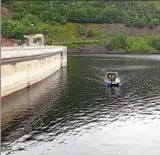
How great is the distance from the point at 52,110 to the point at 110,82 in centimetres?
3344

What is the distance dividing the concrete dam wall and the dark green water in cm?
233

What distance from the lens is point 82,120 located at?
5634 cm

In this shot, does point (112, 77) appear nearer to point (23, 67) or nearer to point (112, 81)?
point (112, 81)

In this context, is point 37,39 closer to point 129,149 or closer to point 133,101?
point 133,101

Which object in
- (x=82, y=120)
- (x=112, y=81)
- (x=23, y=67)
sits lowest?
(x=82, y=120)

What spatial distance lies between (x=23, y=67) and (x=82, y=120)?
34065 mm

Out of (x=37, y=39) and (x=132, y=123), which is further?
(x=37, y=39)

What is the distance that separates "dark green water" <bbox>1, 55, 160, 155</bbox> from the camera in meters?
43.7

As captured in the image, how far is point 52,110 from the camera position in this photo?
63469 millimetres

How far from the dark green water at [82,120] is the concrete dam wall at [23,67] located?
2.33m

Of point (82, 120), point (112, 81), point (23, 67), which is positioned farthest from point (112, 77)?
point (82, 120)

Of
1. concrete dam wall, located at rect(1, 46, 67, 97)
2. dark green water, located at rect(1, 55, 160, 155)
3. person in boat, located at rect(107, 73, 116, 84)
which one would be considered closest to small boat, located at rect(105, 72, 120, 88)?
person in boat, located at rect(107, 73, 116, 84)

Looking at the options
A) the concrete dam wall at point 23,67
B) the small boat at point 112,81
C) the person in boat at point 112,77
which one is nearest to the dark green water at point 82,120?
the concrete dam wall at point 23,67

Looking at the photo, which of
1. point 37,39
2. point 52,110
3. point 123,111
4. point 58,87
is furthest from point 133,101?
point 37,39
